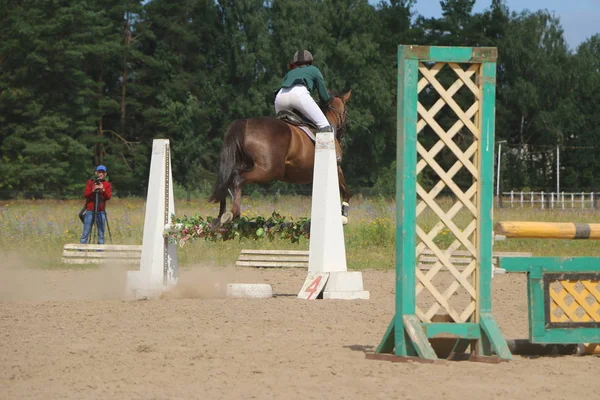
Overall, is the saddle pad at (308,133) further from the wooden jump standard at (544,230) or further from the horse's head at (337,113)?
the wooden jump standard at (544,230)

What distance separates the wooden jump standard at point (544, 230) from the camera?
6.00 metres

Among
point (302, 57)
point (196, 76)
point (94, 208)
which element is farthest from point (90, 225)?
point (196, 76)

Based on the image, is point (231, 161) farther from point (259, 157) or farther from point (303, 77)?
point (303, 77)

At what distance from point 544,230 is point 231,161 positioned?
4.68 meters

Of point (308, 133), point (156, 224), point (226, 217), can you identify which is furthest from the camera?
point (308, 133)

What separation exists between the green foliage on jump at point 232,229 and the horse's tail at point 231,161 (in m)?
0.37

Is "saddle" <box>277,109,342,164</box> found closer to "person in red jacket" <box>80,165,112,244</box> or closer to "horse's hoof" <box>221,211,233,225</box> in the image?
"horse's hoof" <box>221,211,233,225</box>

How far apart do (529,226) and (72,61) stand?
4213 centimetres

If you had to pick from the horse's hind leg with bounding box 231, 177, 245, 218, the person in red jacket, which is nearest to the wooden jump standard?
the horse's hind leg with bounding box 231, 177, 245, 218

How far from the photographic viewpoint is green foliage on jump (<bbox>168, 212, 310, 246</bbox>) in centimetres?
960

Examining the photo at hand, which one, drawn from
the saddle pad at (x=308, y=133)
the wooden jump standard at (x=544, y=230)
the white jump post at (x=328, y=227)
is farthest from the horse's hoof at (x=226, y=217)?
the wooden jump standard at (x=544, y=230)

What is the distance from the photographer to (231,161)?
10.2 meters

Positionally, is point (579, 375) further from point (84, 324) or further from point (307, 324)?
point (84, 324)

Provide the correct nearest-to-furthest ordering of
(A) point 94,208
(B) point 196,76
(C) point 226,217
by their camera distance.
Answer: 1. (C) point 226,217
2. (A) point 94,208
3. (B) point 196,76
